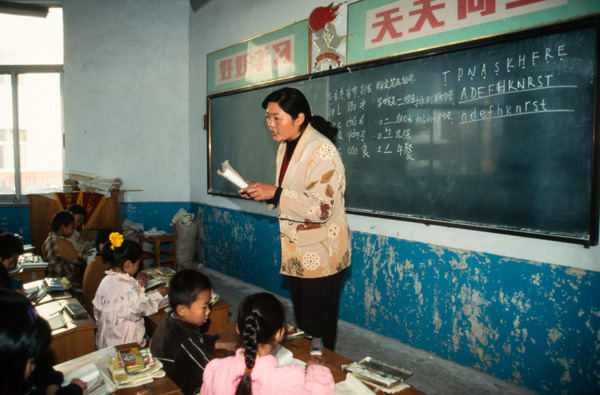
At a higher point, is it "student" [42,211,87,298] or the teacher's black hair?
the teacher's black hair

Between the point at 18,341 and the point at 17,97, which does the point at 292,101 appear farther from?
the point at 17,97

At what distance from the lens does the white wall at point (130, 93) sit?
5.19 meters

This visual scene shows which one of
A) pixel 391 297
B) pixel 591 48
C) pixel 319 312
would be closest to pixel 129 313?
pixel 319 312

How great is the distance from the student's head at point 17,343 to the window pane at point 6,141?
5.09 meters

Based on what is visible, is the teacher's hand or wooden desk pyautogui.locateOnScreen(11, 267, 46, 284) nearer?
the teacher's hand

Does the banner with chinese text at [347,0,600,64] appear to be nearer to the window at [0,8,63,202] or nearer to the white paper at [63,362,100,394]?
the white paper at [63,362,100,394]

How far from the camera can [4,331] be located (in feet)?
3.44

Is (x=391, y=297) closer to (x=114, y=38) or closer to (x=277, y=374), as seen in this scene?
(x=277, y=374)

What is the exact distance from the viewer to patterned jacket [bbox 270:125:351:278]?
5.91ft

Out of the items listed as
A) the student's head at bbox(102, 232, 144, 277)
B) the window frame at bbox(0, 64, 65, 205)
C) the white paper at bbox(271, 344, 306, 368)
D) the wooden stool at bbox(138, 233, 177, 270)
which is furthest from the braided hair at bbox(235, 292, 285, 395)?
the window frame at bbox(0, 64, 65, 205)

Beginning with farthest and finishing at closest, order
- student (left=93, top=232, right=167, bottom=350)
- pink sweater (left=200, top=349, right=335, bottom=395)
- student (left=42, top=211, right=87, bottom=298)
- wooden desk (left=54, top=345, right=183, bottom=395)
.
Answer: student (left=42, top=211, right=87, bottom=298), student (left=93, top=232, right=167, bottom=350), wooden desk (left=54, top=345, right=183, bottom=395), pink sweater (left=200, top=349, right=335, bottom=395)

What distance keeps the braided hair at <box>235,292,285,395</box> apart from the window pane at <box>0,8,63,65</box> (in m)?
5.31

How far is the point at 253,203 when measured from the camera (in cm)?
422

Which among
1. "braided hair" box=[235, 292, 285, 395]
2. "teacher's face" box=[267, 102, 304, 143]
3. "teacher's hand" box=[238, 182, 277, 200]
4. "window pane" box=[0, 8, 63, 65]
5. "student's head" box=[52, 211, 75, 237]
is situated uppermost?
"window pane" box=[0, 8, 63, 65]
